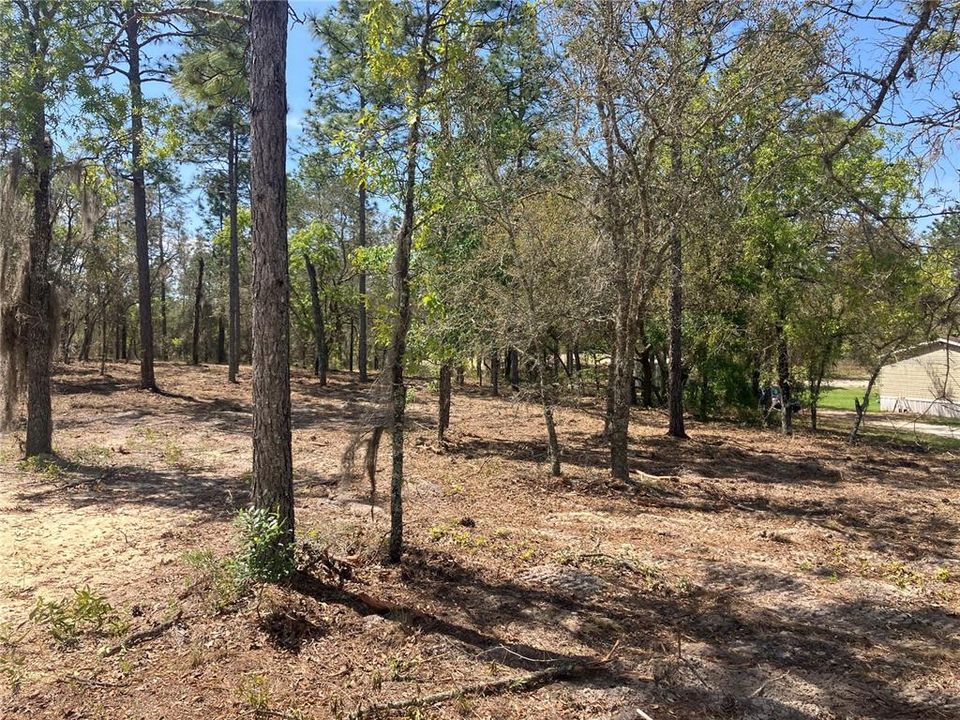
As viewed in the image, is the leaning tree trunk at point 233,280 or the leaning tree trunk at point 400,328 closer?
the leaning tree trunk at point 400,328

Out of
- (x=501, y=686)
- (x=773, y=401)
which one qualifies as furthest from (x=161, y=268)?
(x=501, y=686)

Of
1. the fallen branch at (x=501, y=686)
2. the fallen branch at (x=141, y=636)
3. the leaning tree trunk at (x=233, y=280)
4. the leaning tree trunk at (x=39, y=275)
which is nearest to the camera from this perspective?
the fallen branch at (x=501, y=686)

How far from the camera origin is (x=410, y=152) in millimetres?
5000

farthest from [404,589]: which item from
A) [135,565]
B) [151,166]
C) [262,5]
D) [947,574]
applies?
[151,166]

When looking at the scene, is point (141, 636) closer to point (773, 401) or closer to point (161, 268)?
point (773, 401)

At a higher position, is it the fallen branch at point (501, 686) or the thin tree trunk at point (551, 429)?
the thin tree trunk at point (551, 429)

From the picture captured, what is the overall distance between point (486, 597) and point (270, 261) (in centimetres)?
298

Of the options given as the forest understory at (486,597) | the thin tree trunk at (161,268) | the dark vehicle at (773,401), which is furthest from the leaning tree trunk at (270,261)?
the thin tree trunk at (161,268)

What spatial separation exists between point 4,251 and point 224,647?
689cm

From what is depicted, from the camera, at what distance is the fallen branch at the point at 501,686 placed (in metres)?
3.11

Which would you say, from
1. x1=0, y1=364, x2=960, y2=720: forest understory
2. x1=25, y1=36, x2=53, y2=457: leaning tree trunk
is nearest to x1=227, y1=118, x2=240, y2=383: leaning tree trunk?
x1=0, y1=364, x2=960, y2=720: forest understory

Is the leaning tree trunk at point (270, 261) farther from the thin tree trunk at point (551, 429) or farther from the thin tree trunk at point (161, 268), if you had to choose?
the thin tree trunk at point (161, 268)

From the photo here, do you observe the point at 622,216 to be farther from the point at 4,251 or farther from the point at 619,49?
the point at 4,251

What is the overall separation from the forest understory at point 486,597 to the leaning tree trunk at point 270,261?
69 centimetres
